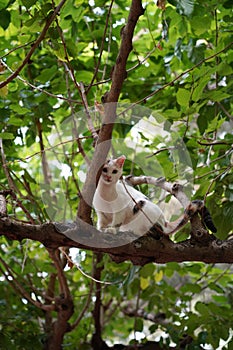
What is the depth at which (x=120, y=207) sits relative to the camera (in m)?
A: 1.98

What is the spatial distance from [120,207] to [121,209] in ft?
0.04

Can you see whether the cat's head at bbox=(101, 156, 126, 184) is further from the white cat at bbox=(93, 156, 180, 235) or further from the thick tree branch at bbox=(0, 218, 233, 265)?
the thick tree branch at bbox=(0, 218, 233, 265)

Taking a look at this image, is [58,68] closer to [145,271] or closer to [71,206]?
[71,206]

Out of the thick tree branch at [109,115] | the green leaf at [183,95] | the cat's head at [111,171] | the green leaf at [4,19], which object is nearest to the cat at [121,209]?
the cat's head at [111,171]

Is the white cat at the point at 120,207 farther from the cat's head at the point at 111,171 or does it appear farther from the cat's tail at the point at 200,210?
the cat's tail at the point at 200,210

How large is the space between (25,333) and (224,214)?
131 centimetres

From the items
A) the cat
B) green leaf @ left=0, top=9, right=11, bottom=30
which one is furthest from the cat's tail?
green leaf @ left=0, top=9, right=11, bottom=30

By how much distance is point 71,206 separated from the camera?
271 cm

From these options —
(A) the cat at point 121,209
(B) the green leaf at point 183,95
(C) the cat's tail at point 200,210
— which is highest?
(B) the green leaf at point 183,95

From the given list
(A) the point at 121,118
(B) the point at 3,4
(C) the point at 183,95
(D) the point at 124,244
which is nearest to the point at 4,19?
(B) the point at 3,4

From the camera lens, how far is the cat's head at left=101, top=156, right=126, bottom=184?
1.88m

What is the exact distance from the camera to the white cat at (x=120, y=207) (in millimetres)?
1887

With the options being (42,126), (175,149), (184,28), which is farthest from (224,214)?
(42,126)

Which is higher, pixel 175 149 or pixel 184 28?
pixel 184 28
